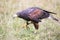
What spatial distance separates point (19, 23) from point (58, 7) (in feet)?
5.97

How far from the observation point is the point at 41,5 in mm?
9180

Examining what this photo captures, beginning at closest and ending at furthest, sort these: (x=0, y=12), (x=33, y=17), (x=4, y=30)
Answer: (x=33, y=17), (x=4, y=30), (x=0, y=12)

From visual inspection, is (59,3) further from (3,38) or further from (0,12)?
(3,38)

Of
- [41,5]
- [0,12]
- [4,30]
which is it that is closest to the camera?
[4,30]

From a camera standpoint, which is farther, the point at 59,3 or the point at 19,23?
the point at 59,3

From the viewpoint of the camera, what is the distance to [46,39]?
7.07 m

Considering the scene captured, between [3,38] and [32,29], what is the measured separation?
80 centimetres

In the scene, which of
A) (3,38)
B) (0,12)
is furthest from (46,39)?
(0,12)

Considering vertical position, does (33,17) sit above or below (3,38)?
above

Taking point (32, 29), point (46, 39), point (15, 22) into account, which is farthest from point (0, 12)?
point (46, 39)

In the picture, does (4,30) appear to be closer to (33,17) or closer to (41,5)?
(33,17)

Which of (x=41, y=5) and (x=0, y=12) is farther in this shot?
(x=41, y=5)

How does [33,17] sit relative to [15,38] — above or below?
above

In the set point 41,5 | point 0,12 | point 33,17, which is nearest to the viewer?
point 33,17
